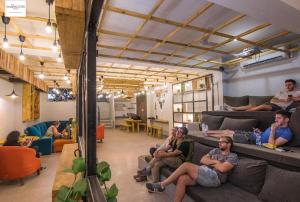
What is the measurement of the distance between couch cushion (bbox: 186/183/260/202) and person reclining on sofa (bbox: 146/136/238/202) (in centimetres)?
7

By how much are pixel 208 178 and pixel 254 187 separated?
54 cm

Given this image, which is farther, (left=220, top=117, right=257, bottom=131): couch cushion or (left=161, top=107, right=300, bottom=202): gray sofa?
(left=220, top=117, right=257, bottom=131): couch cushion

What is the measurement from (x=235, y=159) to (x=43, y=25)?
12.6ft

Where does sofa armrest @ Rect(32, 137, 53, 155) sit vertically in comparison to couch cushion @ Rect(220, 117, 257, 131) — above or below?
below

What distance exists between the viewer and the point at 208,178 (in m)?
2.38

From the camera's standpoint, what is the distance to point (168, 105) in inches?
379

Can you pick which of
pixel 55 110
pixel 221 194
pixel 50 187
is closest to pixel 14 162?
pixel 50 187

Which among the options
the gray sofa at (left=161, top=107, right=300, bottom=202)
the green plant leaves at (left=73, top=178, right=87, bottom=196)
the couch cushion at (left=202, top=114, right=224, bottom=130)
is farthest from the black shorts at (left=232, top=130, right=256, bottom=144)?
the green plant leaves at (left=73, top=178, right=87, bottom=196)

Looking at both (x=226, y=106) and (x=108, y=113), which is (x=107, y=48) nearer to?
(x=226, y=106)

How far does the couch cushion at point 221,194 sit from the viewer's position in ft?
6.86

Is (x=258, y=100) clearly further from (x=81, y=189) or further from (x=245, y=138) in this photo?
(x=81, y=189)

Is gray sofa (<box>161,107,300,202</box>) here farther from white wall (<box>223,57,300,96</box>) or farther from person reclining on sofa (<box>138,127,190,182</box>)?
white wall (<box>223,57,300,96</box>)

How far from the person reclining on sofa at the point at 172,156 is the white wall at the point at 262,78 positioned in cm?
304

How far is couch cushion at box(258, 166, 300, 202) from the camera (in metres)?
1.78
